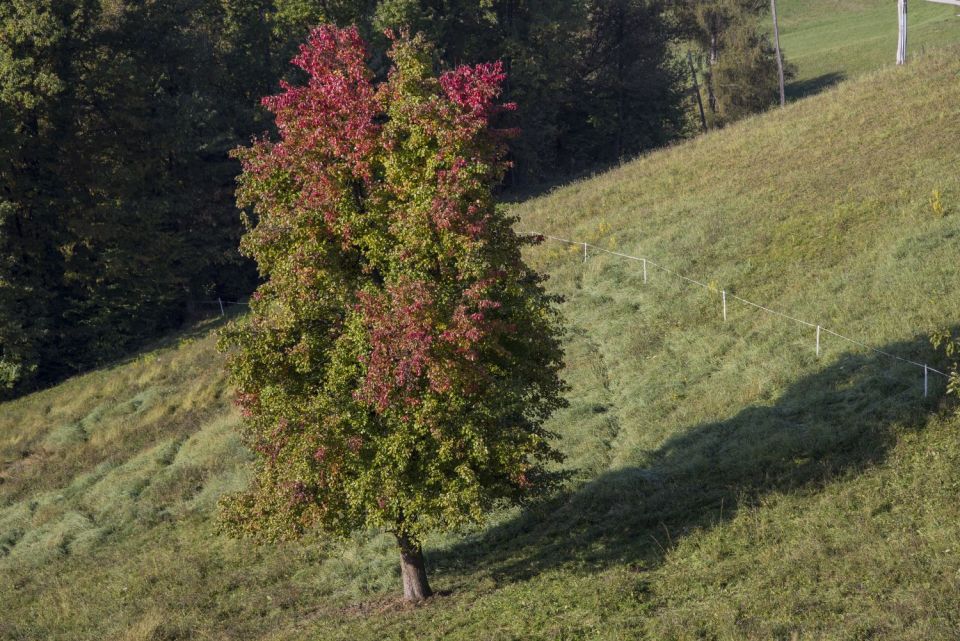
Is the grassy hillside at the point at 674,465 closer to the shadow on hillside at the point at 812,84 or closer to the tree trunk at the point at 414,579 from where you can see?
the tree trunk at the point at 414,579

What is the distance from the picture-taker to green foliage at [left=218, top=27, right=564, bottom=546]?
1633 cm

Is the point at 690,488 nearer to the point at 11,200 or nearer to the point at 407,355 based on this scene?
the point at 407,355

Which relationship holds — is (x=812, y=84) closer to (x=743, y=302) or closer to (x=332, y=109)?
(x=743, y=302)

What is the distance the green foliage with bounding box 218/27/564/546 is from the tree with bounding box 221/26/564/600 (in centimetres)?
4

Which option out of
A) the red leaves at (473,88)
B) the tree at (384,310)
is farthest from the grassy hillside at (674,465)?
the red leaves at (473,88)

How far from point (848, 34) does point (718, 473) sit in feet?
330

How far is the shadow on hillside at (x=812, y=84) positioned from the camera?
80375 millimetres

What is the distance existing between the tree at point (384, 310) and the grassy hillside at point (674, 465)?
275cm

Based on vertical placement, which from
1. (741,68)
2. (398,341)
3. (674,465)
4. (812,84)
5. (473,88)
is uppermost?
(741,68)

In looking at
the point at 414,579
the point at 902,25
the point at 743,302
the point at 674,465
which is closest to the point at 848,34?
the point at 902,25

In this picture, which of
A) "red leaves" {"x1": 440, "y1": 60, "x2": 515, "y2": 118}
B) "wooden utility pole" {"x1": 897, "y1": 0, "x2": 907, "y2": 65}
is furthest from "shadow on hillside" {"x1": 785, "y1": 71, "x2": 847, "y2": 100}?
"red leaves" {"x1": 440, "y1": 60, "x2": 515, "y2": 118}

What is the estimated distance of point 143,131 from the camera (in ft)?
165

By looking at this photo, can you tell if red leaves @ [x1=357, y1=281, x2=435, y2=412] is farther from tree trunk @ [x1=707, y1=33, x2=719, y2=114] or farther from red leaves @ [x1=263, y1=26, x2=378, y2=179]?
tree trunk @ [x1=707, y1=33, x2=719, y2=114]

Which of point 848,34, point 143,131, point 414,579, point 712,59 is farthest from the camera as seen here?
point 848,34
